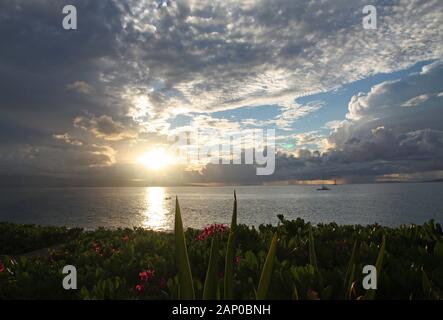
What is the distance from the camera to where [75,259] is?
7.21 m

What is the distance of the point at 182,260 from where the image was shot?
2621 millimetres

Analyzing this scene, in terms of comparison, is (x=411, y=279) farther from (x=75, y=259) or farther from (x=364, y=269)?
(x=75, y=259)

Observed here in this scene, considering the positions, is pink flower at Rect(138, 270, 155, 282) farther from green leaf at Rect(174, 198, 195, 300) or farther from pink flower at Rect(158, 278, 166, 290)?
green leaf at Rect(174, 198, 195, 300)

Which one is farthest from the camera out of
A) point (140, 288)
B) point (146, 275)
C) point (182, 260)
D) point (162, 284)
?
point (146, 275)

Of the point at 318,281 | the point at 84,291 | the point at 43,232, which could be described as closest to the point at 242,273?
the point at 318,281

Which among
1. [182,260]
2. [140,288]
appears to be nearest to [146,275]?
[140,288]

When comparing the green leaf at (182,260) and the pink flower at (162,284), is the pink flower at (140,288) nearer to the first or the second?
the pink flower at (162,284)

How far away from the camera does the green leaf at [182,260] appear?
2.58 m

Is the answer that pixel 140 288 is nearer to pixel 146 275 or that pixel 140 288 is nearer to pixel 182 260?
pixel 146 275

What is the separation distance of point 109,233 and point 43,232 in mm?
5328

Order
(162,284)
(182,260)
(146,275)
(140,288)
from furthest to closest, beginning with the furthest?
1. (146,275)
2. (162,284)
3. (140,288)
4. (182,260)

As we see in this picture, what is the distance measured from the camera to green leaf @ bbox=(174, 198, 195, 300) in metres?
2.58

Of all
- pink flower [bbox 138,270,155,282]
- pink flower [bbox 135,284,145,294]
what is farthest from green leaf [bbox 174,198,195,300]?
pink flower [bbox 138,270,155,282]

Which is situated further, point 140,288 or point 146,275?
point 146,275
